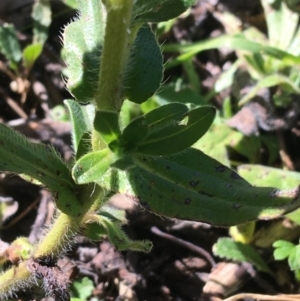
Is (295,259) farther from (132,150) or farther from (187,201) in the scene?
(132,150)

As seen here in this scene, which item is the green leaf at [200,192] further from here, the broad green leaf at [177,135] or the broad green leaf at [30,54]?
the broad green leaf at [30,54]

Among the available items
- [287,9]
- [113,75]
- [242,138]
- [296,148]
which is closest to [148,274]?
[242,138]

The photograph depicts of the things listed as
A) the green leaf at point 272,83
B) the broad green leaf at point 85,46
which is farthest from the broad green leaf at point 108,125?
the green leaf at point 272,83

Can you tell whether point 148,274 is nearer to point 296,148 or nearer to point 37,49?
point 296,148

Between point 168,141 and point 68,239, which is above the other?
point 168,141

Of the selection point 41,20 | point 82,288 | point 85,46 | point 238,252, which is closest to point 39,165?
point 85,46

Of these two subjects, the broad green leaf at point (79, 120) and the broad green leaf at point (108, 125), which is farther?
the broad green leaf at point (79, 120)

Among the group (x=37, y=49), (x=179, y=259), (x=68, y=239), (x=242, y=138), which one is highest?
(x=37, y=49)
